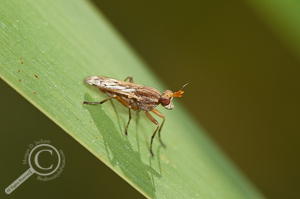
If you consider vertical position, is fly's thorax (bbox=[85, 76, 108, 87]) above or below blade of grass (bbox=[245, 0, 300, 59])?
above

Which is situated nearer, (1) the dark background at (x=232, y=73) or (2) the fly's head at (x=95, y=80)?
(2) the fly's head at (x=95, y=80)

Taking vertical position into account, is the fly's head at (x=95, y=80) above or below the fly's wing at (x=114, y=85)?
above

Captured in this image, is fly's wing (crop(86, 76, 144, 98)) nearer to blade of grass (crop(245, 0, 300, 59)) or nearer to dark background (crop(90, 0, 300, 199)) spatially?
blade of grass (crop(245, 0, 300, 59))

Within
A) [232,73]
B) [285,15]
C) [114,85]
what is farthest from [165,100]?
[232,73]

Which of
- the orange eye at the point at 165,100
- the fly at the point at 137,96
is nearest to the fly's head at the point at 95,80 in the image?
the fly at the point at 137,96

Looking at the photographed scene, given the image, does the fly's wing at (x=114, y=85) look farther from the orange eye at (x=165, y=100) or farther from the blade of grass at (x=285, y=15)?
the blade of grass at (x=285, y=15)

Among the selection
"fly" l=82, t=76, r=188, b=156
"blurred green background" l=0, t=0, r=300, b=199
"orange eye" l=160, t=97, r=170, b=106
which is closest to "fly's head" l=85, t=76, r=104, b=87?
"fly" l=82, t=76, r=188, b=156

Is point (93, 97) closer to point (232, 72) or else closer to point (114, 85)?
point (114, 85)
